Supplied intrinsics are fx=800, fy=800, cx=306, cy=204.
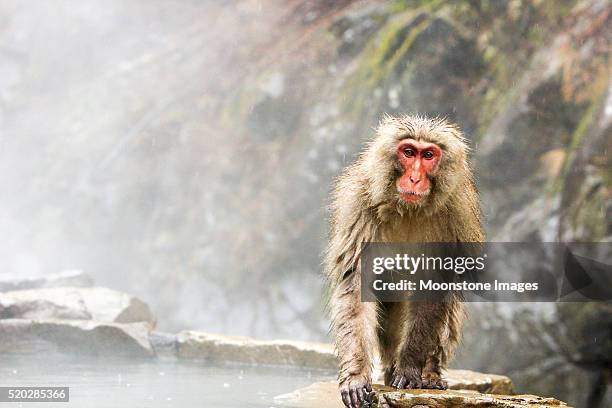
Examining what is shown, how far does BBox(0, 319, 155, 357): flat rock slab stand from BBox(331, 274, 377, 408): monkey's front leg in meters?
3.04

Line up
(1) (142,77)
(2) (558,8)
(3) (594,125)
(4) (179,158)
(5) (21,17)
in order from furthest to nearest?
1. (5) (21,17)
2. (1) (142,77)
3. (4) (179,158)
4. (2) (558,8)
5. (3) (594,125)

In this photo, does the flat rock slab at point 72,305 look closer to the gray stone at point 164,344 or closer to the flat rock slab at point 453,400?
the gray stone at point 164,344

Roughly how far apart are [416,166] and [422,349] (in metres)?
0.83

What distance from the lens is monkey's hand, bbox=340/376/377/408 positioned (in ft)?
10.7

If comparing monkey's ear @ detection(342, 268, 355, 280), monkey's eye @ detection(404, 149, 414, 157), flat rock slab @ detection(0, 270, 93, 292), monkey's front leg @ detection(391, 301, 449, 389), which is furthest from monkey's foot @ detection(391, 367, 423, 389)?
flat rock slab @ detection(0, 270, 93, 292)

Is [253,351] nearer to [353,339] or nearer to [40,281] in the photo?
[40,281]

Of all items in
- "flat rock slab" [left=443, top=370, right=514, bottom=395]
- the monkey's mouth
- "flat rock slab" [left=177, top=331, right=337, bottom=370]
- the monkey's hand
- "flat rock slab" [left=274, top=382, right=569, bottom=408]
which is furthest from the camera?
"flat rock slab" [left=177, top=331, right=337, bottom=370]

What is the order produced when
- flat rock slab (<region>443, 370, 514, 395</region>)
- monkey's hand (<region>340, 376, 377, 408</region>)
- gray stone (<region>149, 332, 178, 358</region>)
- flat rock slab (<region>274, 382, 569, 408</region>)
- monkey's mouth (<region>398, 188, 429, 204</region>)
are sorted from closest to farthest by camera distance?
flat rock slab (<region>274, 382, 569, 408</region>) < monkey's hand (<region>340, 376, 377, 408</region>) < monkey's mouth (<region>398, 188, 429, 204</region>) < flat rock slab (<region>443, 370, 514, 395</region>) < gray stone (<region>149, 332, 178, 358</region>)

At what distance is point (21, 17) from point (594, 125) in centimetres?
998

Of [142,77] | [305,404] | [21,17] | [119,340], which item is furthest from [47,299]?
[21,17]

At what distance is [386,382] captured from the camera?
12.7ft

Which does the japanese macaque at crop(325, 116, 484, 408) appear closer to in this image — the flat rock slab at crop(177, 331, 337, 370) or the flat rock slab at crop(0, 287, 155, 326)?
the flat rock slab at crop(177, 331, 337, 370)

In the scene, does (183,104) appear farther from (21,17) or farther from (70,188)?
(21,17)

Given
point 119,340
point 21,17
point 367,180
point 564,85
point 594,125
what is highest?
point 21,17
